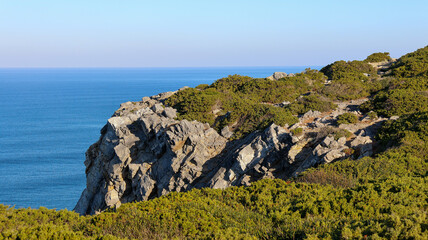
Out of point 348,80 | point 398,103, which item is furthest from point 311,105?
point 348,80

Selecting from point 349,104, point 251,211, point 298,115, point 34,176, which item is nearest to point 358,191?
point 251,211

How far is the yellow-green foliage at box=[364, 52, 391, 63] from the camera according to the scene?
45.7 meters

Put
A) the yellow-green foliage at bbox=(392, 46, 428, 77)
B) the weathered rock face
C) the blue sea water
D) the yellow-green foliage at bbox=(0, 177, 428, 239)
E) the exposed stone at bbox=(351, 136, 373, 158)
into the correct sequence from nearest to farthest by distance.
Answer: the yellow-green foliage at bbox=(0, 177, 428, 239) < the exposed stone at bbox=(351, 136, 373, 158) < the weathered rock face < the yellow-green foliage at bbox=(392, 46, 428, 77) < the blue sea water

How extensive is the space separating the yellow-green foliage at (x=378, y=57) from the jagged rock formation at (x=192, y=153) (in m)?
19.1

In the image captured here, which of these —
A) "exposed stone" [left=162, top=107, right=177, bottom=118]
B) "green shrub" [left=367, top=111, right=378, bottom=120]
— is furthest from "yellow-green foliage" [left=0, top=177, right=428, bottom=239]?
"exposed stone" [left=162, top=107, right=177, bottom=118]

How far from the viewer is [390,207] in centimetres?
1134

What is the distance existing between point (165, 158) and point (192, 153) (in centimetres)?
210

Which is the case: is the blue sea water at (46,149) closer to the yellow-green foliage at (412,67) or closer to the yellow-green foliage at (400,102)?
the yellow-green foliage at (400,102)

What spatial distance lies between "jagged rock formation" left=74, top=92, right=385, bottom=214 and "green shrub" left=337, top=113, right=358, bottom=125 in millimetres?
436

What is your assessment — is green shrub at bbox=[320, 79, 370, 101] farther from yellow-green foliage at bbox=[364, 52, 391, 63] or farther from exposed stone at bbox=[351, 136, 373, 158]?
yellow-green foliage at bbox=[364, 52, 391, 63]

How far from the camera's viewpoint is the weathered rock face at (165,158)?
846 inches

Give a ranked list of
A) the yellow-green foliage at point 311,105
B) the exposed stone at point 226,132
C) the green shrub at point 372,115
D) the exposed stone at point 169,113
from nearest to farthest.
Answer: the green shrub at point 372,115
the exposed stone at point 226,132
the yellow-green foliage at point 311,105
the exposed stone at point 169,113

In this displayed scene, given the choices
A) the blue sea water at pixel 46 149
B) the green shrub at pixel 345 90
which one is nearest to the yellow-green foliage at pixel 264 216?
the green shrub at pixel 345 90

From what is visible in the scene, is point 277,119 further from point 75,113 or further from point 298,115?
point 75,113
